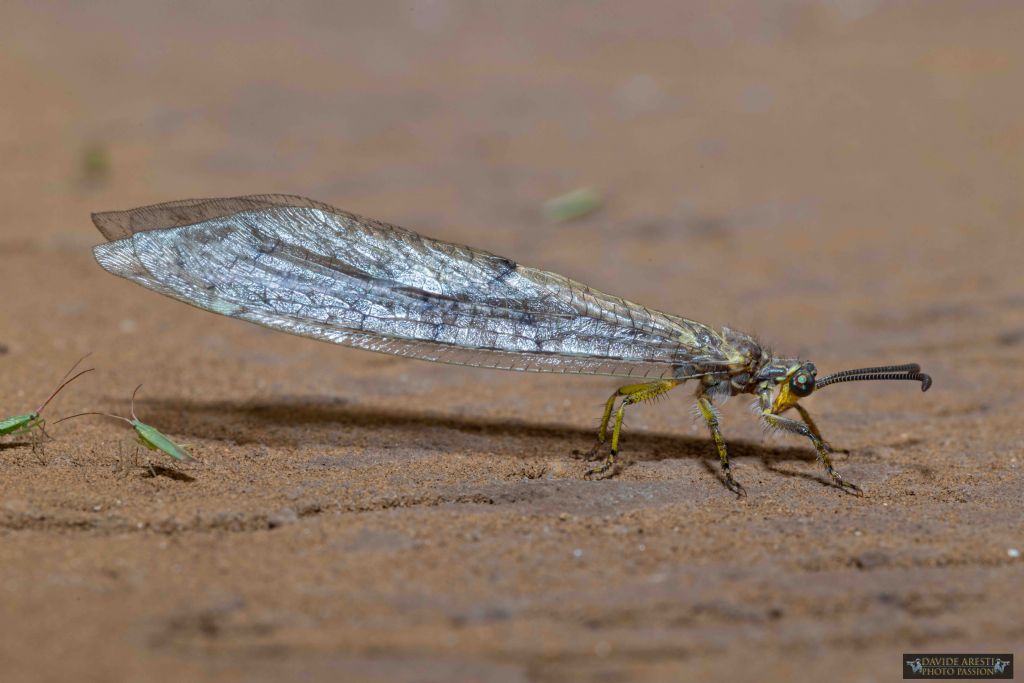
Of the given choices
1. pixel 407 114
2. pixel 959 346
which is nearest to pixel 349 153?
pixel 407 114

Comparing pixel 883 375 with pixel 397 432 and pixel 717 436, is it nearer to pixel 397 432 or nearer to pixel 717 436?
pixel 717 436

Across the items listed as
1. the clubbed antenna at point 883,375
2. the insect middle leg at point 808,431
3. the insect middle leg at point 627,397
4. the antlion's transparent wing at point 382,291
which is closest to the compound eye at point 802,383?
the clubbed antenna at point 883,375

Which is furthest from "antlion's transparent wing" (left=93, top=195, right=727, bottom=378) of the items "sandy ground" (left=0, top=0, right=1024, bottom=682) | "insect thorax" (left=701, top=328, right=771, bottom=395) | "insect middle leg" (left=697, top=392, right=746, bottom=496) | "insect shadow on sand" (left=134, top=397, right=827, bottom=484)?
"sandy ground" (left=0, top=0, right=1024, bottom=682)

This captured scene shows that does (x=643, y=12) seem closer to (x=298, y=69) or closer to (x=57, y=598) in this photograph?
(x=298, y=69)

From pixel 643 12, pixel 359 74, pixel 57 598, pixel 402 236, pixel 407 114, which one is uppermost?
pixel 643 12

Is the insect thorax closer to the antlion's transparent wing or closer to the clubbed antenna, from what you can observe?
the antlion's transparent wing
